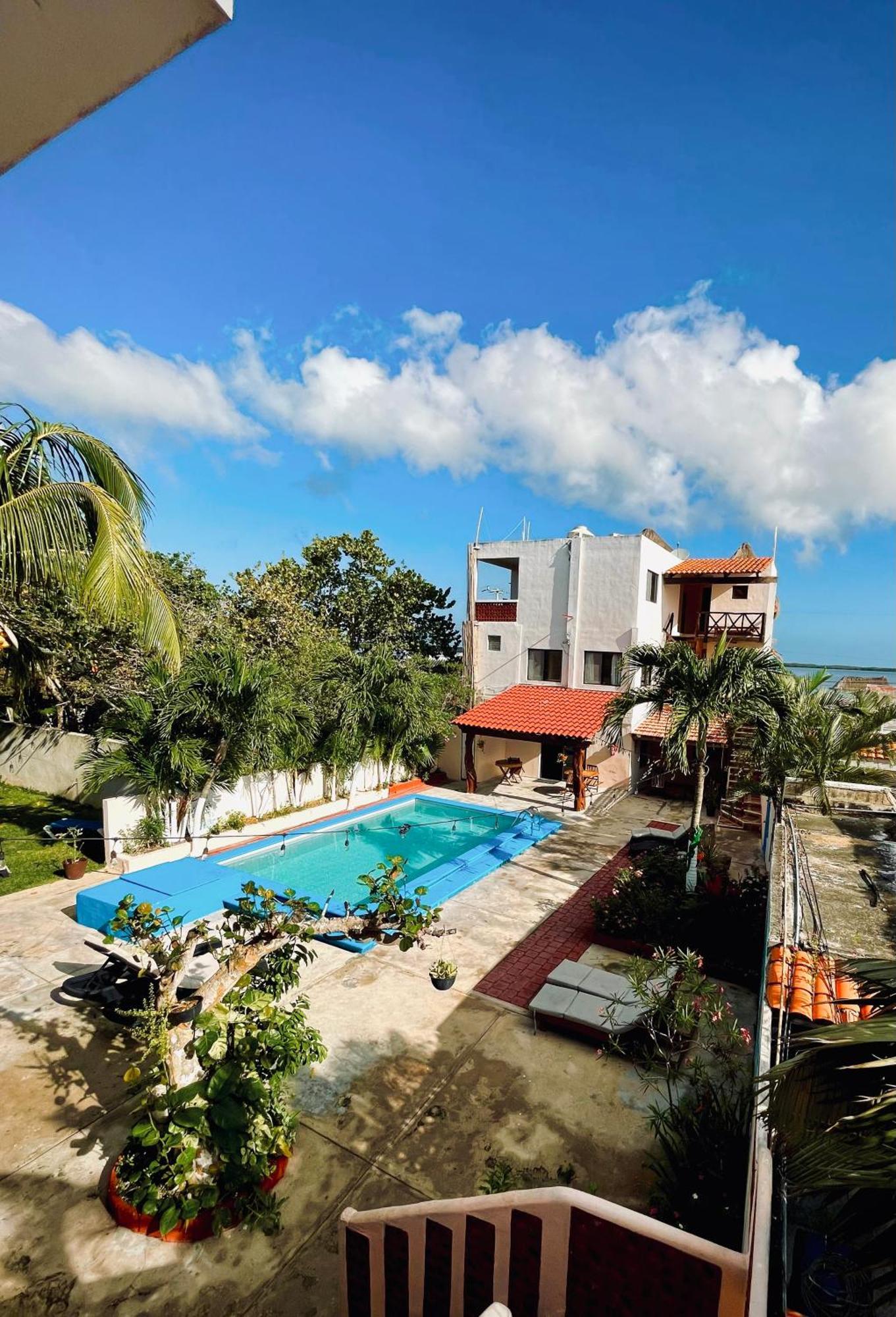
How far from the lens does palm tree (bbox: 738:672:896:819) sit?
12.0 meters

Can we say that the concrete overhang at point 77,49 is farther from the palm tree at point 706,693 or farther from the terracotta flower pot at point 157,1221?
the palm tree at point 706,693

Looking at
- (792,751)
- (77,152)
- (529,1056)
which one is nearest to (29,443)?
(77,152)

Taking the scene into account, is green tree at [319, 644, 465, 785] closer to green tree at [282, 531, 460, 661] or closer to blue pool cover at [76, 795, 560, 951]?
blue pool cover at [76, 795, 560, 951]

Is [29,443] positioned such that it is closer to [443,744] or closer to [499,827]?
[499,827]

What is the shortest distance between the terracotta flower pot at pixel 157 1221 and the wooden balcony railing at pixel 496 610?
66.1 ft

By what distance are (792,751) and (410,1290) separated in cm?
1100

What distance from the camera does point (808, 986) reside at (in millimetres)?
5590

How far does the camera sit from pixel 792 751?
1206cm

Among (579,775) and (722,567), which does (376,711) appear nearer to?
(579,775)

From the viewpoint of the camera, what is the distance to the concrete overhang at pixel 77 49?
1280 millimetres

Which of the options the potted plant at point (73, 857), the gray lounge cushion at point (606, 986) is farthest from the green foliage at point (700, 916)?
the potted plant at point (73, 857)

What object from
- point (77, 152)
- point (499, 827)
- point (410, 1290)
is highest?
point (77, 152)

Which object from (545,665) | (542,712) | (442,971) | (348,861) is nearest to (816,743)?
(442,971)

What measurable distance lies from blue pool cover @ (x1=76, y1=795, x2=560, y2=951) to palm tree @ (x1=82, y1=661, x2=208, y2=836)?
1711 millimetres
